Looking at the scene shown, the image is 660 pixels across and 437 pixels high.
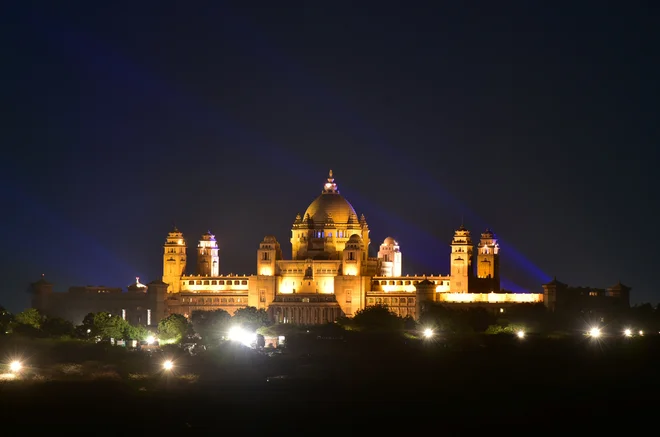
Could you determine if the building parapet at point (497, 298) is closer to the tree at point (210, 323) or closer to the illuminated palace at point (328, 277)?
the illuminated palace at point (328, 277)

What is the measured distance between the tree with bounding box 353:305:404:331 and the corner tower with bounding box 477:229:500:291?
1506 cm

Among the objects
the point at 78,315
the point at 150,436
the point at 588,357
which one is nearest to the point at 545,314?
the point at 588,357

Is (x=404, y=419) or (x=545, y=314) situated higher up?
(x=545, y=314)

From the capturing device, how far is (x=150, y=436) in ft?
324

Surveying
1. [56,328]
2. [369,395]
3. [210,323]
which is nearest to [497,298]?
[210,323]

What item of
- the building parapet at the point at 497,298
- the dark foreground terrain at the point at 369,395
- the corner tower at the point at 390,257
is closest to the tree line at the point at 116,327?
the dark foreground terrain at the point at 369,395

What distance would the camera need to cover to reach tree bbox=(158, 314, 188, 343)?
150 meters

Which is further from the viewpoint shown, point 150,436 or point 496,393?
point 496,393

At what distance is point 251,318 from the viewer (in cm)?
16075

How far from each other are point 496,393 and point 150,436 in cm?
2539

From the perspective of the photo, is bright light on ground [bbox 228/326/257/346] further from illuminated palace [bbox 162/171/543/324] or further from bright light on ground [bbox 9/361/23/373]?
bright light on ground [bbox 9/361/23/373]

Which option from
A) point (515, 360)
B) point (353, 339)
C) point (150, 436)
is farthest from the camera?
point (353, 339)

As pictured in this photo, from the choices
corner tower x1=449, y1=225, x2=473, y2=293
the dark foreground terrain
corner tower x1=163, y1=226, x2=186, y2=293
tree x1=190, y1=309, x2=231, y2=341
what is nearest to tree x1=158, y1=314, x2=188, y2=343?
tree x1=190, y1=309, x2=231, y2=341

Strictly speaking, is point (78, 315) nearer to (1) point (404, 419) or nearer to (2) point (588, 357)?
(2) point (588, 357)
